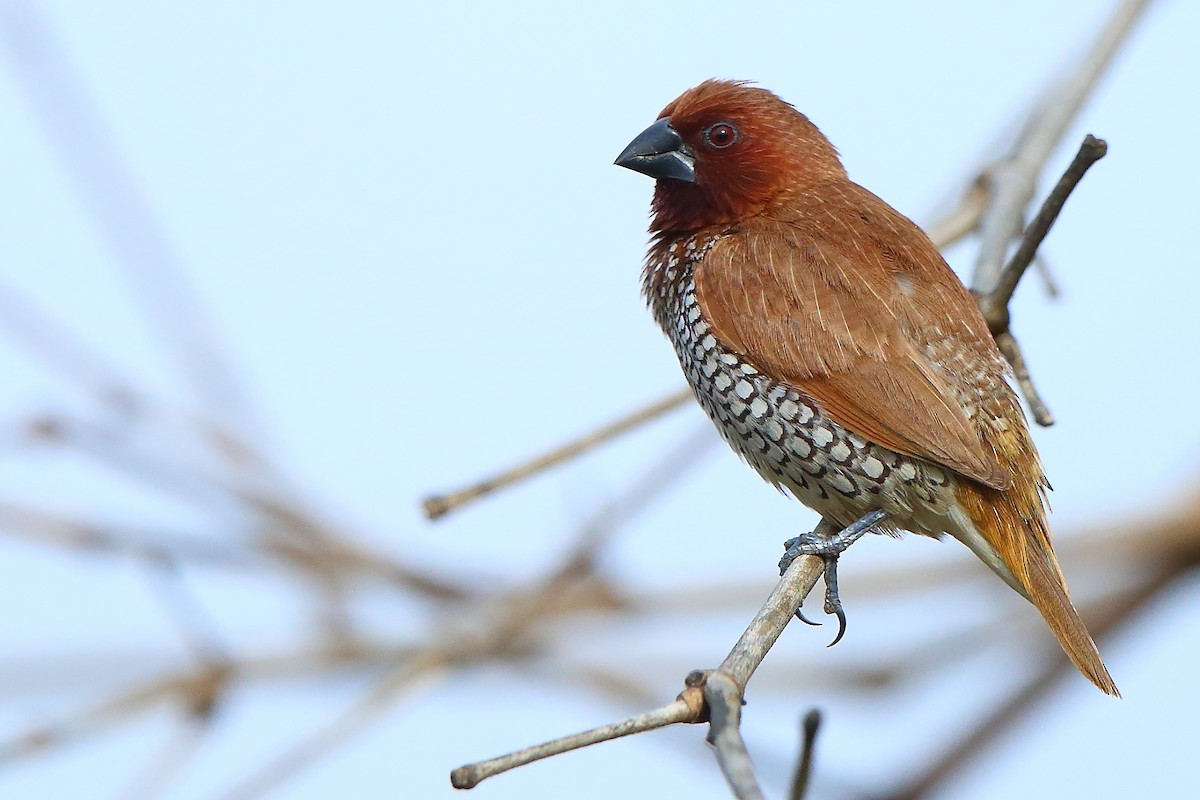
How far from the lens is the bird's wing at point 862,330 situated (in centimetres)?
389

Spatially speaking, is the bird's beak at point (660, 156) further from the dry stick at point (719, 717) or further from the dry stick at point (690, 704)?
the dry stick at point (719, 717)

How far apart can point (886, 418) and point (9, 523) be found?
2.53 m

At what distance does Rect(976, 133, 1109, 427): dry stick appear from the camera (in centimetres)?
320

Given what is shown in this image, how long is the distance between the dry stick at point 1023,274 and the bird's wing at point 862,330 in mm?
87

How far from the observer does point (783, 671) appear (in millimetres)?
3885

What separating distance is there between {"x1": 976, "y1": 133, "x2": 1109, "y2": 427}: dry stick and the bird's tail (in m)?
0.36

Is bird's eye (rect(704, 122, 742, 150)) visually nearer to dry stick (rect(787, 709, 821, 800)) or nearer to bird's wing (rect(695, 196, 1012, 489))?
bird's wing (rect(695, 196, 1012, 489))

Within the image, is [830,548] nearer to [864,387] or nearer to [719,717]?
[864,387]

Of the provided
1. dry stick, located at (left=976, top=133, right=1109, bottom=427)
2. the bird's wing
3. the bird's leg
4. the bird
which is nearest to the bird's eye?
the bird

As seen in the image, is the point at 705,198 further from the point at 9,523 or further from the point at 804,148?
the point at 9,523

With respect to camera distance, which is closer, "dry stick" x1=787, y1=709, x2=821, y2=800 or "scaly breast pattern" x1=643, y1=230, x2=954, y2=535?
"dry stick" x1=787, y1=709, x2=821, y2=800

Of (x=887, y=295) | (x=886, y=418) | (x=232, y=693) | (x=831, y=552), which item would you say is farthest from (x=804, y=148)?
(x=232, y=693)

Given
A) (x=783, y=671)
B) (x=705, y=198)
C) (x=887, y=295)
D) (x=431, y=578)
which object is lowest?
(x=783, y=671)

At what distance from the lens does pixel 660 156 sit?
475 cm
